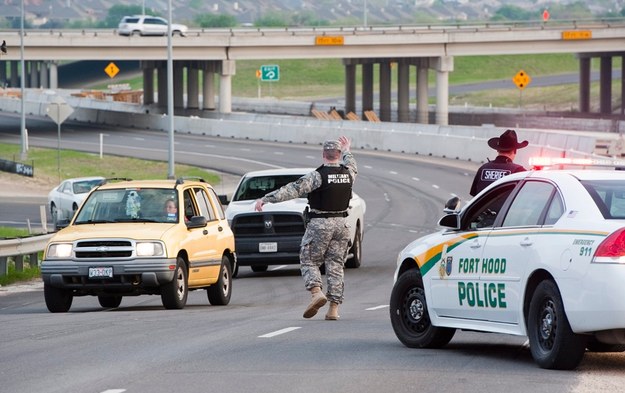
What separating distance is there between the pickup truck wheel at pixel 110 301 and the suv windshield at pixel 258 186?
19.5ft

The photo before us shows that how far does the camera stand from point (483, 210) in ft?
43.4

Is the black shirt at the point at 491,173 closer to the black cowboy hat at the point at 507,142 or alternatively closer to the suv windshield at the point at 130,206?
the black cowboy hat at the point at 507,142

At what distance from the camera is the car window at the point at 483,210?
13.0 meters

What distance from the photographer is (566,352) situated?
1123 centimetres

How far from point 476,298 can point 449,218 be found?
33.0 inches

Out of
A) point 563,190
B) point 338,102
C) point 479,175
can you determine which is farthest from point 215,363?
point 338,102

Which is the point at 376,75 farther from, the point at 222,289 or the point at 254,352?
the point at 254,352

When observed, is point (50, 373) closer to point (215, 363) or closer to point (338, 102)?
point (215, 363)

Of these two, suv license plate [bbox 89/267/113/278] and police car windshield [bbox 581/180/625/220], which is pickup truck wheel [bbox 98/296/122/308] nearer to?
suv license plate [bbox 89/267/113/278]

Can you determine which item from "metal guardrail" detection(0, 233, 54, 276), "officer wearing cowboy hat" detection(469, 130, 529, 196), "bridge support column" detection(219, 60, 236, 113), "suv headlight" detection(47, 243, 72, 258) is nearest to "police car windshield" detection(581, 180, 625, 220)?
"officer wearing cowboy hat" detection(469, 130, 529, 196)

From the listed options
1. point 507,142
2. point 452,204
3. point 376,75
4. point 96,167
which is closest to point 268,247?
point 507,142

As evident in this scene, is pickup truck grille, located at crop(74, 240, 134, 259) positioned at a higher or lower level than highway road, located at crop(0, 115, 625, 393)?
higher

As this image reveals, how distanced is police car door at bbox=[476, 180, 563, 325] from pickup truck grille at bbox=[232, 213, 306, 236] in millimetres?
12824

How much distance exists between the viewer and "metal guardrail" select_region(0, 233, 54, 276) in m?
24.8
